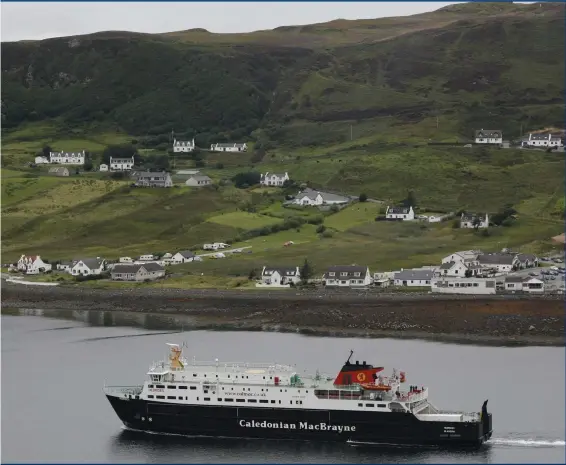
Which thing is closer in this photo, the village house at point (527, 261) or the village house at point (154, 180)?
the village house at point (527, 261)

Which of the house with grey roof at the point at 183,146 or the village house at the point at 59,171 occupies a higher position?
the house with grey roof at the point at 183,146

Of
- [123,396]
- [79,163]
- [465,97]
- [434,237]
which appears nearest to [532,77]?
[465,97]

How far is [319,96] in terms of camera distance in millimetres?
192875

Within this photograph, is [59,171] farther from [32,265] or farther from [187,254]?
[187,254]

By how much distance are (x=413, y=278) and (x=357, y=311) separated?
8.90m

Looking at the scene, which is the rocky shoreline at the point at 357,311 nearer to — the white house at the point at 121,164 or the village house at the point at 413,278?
the village house at the point at 413,278

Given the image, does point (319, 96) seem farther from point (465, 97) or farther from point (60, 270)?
point (60, 270)

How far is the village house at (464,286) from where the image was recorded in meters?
89.4

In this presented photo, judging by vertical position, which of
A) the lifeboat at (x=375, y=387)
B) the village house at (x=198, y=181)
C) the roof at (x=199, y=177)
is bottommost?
the lifeboat at (x=375, y=387)

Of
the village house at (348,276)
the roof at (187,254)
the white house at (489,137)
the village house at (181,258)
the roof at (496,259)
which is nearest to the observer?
the village house at (348,276)

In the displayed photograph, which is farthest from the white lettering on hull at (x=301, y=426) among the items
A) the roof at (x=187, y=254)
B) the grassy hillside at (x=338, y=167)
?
the roof at (x=187, y=254)

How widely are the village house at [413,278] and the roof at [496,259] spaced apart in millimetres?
6309

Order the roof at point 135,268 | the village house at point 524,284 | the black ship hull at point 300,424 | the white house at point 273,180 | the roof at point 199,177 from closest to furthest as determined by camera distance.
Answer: the black ship hull at point 300,424
the village house at point 524,284
the roof at point 135,268
the roof at point 199,177
the white house at point 273,180

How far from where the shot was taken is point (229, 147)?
577ft
